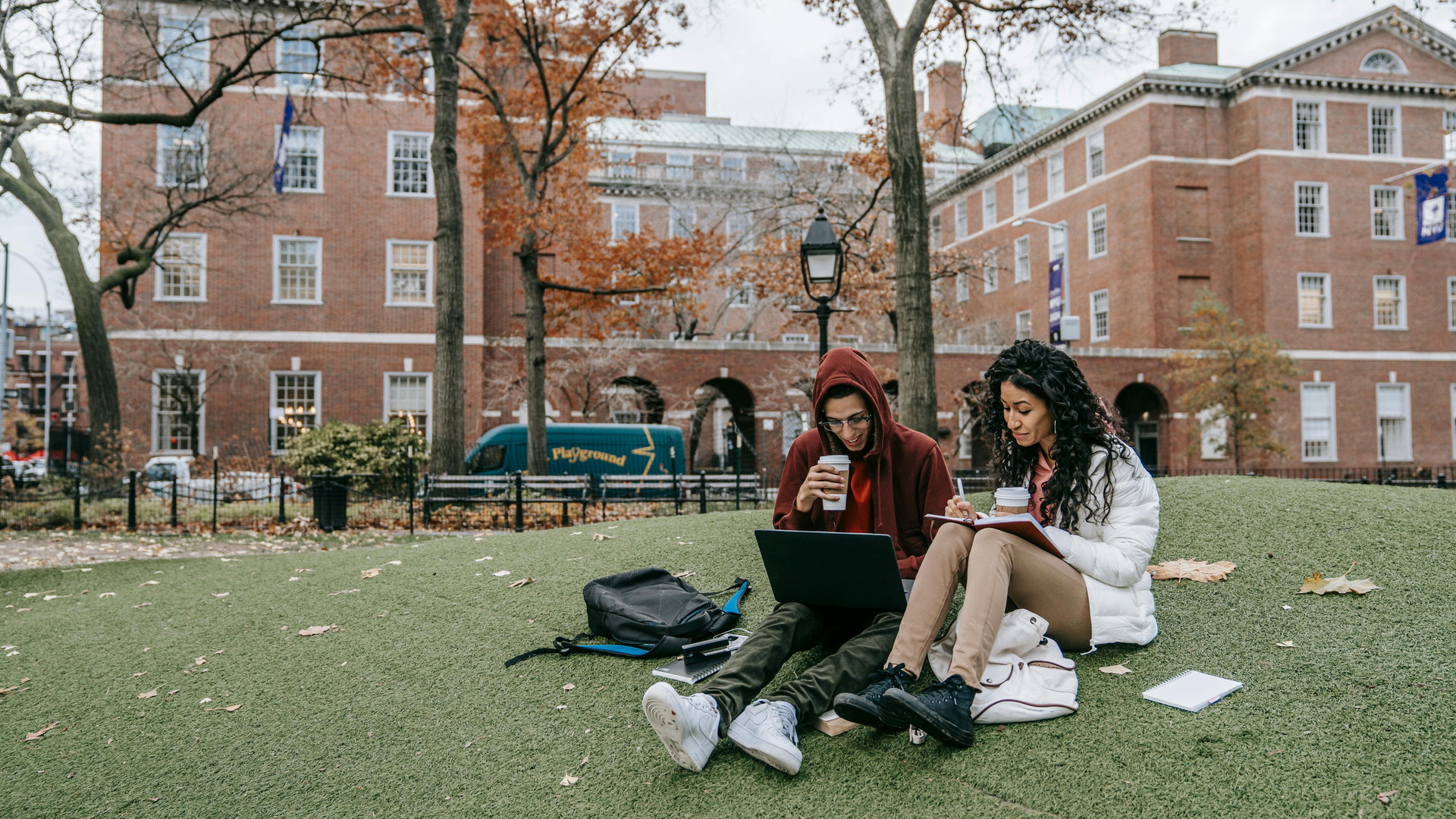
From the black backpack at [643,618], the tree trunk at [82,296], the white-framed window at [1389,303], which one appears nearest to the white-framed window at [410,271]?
the tree trunk at [82,296]

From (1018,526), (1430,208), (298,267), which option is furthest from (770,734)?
(1430,208)

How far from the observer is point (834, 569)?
367cm

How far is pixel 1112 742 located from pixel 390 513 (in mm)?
12709

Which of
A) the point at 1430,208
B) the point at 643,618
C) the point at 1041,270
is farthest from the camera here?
the point at 1041,270

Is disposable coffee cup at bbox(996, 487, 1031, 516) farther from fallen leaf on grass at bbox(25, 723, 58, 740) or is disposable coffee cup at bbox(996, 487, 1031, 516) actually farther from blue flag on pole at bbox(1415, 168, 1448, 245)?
blue flag on pole at bbox(1415, 168, 1448, 245)

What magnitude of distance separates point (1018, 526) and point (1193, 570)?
2355 mm

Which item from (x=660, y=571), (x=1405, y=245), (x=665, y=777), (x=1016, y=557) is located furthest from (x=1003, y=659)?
(x=1405, y=245)

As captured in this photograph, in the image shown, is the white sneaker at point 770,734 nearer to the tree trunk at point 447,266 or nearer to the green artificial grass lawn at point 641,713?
the green artificial grass lawn at point 641,713

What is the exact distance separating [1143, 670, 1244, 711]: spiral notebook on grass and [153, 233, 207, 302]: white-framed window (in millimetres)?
30296

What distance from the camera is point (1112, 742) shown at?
121 inches

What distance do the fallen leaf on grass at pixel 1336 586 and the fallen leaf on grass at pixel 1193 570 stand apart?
409 millimetres

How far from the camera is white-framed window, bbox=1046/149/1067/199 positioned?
36625 millimetres

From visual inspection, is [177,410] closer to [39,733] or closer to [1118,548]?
[39,733]

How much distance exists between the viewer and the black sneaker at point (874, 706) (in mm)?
3074
